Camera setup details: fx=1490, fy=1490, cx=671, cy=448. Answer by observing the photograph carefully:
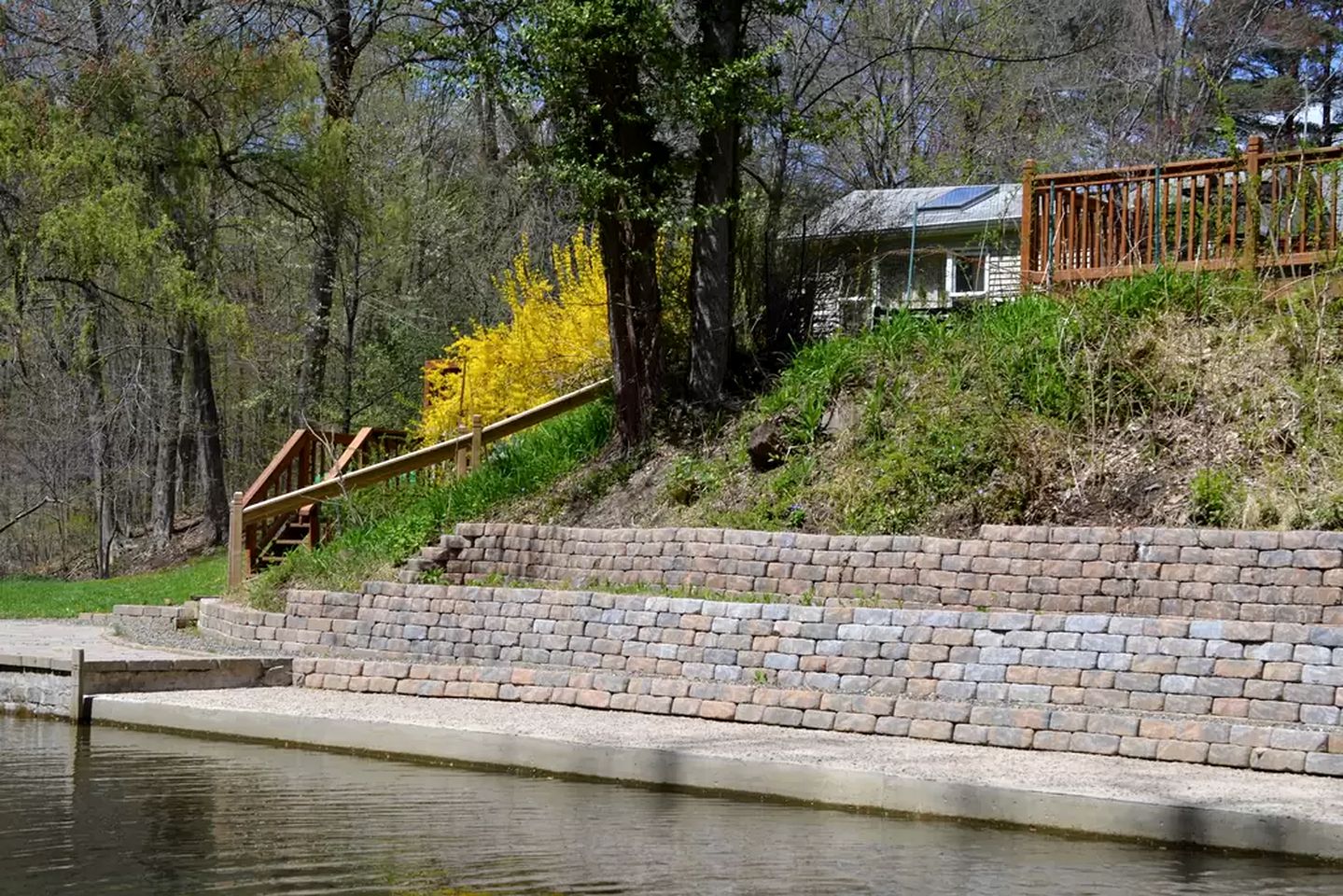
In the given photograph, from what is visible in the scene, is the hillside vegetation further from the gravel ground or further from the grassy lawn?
the grassy lawn

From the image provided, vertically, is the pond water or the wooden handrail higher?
the wooden handrail

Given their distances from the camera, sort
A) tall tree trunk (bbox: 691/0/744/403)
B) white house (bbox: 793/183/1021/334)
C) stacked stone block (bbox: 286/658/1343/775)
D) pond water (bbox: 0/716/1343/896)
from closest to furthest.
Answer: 1. pond water (bbox: 0/716/1343/896)
2. stacked stone block (bbox: 286/658/1343/775)
3. tall tree trunk (bbox: 691/0/744/403)
4. white house (bbox: 793/183/1021/334)

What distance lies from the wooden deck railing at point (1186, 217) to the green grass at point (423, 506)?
5.39m

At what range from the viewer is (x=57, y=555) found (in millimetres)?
32062

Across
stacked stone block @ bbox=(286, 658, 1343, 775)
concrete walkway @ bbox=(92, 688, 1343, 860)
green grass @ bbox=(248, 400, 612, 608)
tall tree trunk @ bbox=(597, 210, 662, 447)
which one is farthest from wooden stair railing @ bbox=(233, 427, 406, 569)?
concrete walkway @ bbox=(92, 688, 1343, 860)

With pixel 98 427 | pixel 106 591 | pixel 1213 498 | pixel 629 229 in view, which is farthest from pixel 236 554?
pixel 98 427

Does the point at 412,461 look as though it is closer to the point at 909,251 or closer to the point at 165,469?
the point at 909,251

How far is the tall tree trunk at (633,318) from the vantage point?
16.5 metres

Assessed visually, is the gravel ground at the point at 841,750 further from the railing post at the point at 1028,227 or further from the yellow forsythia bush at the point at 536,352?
the yellow forsythia bush at the point at 536,352

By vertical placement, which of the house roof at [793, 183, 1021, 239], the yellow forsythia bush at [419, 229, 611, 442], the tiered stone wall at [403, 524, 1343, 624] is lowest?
the tiered stone wall at [403, 524, 1343, 624]

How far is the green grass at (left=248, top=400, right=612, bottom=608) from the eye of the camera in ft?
50.3

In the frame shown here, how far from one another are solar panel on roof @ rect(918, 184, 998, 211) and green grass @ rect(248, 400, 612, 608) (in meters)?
6.70

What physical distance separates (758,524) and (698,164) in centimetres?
480

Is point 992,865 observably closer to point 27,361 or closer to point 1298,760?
point 1298,760
